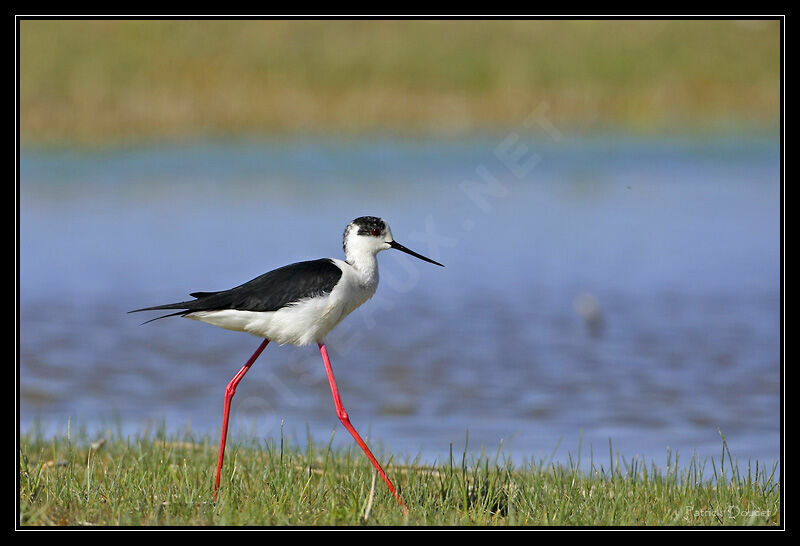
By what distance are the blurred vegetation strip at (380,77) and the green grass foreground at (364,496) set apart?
38.8ft

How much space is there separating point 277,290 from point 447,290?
20.7 feet

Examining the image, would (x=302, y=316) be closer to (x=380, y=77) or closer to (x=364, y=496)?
(x=364, y=496)

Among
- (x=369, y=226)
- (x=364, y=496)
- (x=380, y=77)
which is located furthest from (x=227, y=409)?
(x=380, y=77)

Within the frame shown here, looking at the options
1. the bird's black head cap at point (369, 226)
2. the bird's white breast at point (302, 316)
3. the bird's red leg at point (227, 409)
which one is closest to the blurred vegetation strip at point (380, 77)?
the bird's red leg at point (227, 409)

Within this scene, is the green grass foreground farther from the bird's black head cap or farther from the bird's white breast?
the bird's black head cap

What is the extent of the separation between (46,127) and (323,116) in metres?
4.12

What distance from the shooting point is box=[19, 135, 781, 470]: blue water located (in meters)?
7.61

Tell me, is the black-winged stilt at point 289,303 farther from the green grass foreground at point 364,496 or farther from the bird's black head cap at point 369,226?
the green grass foreground at point 364,496

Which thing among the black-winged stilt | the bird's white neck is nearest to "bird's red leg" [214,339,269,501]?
the black-winged stilt

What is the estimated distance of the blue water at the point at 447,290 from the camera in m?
7.61

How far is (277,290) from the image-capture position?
15.9 ft

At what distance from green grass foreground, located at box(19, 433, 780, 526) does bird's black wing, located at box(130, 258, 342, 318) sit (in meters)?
0.64

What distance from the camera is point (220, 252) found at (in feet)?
38.3
